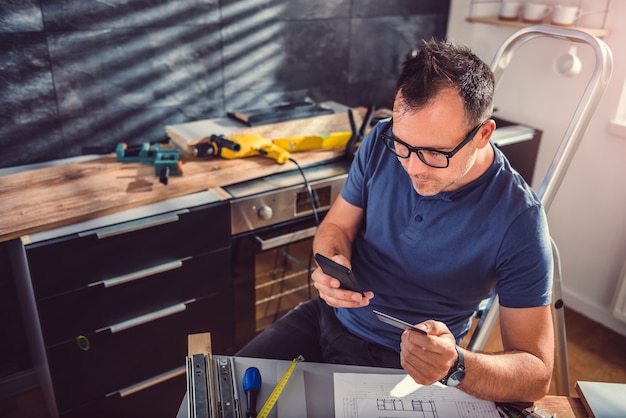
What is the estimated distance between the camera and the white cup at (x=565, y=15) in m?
2.29

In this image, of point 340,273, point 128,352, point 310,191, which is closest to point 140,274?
point 128,352

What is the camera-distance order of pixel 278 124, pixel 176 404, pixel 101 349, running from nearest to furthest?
pixel 101 349 → pixel 176 404 → pixel 278 124

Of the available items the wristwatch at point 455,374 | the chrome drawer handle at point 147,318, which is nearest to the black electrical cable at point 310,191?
the chrome drawer handle at point 147,318

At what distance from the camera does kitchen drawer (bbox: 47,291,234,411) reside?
5.68ft

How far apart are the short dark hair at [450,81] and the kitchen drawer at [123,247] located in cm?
81

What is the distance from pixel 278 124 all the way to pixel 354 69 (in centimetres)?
68

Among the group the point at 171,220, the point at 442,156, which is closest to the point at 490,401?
the point at 442,156

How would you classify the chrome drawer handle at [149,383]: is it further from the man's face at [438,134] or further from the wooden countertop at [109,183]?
the man's face at [438,134]

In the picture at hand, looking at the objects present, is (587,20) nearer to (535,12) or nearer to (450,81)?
(535,12)

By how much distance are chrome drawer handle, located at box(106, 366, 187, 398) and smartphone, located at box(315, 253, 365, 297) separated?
0.94 metres

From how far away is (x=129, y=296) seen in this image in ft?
5.77

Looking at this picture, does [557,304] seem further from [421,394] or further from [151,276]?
[151,276]

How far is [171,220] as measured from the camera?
1.72 meters

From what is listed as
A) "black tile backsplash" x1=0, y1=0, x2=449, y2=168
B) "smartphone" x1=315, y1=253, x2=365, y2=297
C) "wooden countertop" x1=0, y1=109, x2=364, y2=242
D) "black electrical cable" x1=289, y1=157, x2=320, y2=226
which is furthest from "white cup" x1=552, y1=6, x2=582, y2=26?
"smartphone" x1=315, y1=253, x2=365, y2=297
